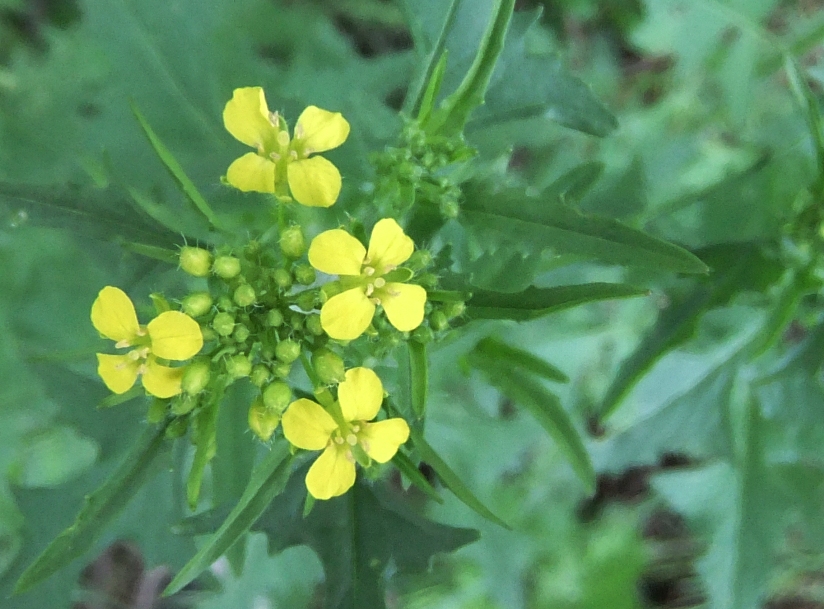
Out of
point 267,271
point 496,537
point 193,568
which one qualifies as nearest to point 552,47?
point 496,537

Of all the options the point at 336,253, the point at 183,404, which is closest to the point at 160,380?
the point at 183,404

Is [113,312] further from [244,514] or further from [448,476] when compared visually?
[448,476]

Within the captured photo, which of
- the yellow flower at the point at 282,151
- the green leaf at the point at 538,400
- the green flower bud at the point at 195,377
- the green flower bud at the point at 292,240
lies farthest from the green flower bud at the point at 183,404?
the green leaf at the point at 538,400

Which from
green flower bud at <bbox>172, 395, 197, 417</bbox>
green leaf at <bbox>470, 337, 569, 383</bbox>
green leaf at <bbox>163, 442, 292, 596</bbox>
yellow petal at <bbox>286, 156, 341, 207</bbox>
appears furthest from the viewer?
green leaf at <bbox>470, 337, 569, 383</bbox>

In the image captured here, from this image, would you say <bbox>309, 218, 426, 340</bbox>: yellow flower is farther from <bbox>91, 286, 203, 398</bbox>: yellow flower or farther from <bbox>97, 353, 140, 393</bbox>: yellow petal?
<bbox>97, 353, 140, 393</bbox>: yellow petal

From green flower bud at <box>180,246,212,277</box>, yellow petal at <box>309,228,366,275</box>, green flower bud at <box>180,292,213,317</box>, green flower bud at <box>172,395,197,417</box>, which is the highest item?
green flower bud at <box>180,246,212,277</box>

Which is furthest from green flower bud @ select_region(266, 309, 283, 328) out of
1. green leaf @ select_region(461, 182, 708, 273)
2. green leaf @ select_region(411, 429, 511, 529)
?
green leaf @ select_region(461, 182, 708, 273)

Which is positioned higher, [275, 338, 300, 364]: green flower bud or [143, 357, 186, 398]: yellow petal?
[275, 338, 300, 364]: green flower bud

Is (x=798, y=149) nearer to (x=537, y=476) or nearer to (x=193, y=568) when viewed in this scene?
(x=537, y=476)
